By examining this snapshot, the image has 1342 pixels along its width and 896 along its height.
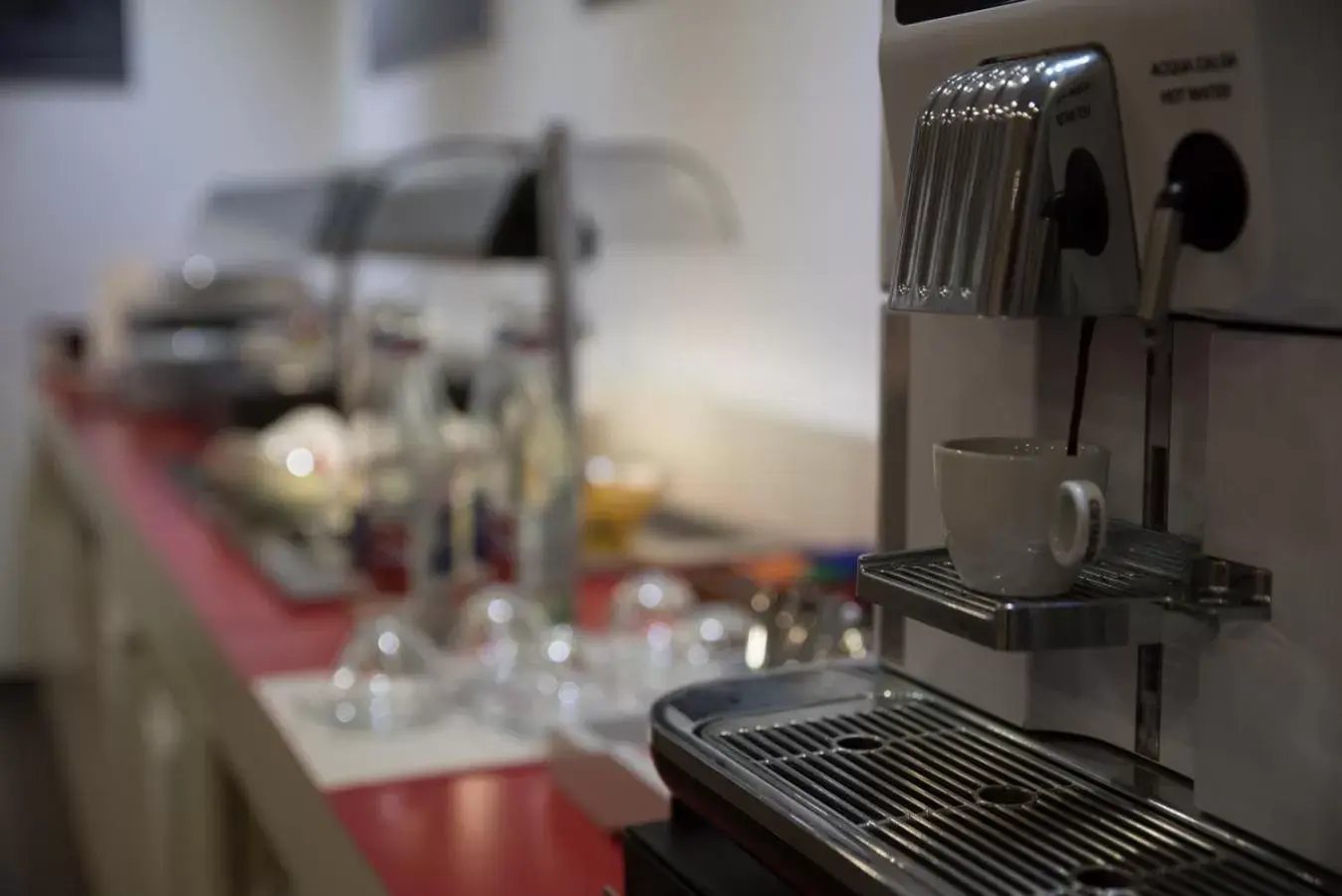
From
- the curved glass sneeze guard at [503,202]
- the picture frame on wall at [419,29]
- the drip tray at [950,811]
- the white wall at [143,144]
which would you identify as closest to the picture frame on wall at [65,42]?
the white wall at [143,144]

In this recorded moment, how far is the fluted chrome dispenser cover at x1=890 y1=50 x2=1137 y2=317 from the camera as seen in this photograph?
64 cm

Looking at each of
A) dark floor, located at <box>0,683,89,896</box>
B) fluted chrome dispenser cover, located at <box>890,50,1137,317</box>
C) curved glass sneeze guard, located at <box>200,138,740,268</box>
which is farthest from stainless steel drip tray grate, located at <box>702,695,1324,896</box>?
dark floor, located at <box>0,683,89,896</box>

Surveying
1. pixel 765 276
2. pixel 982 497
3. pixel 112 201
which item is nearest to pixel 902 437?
pixel 982 497

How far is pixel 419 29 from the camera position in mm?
3842

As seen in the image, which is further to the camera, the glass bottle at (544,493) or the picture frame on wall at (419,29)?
the picture frame on wall at (419,29)

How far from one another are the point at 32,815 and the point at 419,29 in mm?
2009

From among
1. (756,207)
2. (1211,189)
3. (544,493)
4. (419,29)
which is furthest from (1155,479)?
(419,29)

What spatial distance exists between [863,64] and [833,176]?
6.5 inches

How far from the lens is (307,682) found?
1395 mm

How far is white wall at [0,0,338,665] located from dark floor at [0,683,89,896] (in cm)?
53

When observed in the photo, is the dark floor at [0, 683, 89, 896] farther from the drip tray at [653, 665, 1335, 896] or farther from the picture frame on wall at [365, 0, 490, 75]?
the drip tray at [653, 665, 1335, 896]

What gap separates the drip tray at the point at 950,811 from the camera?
62 cm

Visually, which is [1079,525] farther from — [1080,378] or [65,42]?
[65,42]

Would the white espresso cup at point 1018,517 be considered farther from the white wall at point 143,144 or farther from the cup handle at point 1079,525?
the white wall at point 143,144
